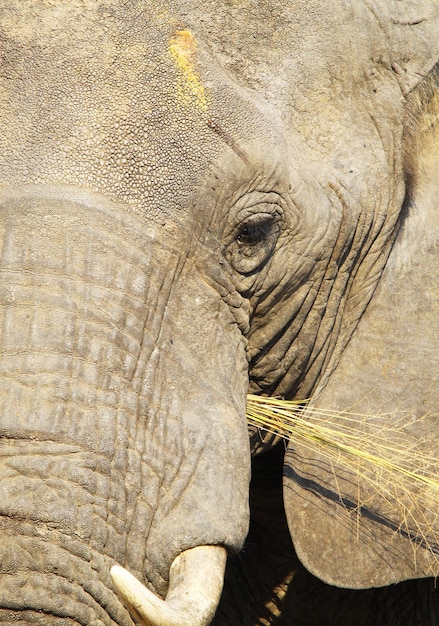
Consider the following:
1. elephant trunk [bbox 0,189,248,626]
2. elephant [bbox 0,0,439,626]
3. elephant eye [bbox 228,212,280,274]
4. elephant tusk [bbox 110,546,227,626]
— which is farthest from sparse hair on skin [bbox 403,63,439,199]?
elephant tusk [bbox 110,546,227,626]

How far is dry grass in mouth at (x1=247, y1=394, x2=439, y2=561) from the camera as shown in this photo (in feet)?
10.3

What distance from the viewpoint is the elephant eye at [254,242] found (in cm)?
297

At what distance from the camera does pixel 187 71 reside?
287cm

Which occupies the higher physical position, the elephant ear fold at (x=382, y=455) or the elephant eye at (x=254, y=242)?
the elephant eye at (x=254, y=242)

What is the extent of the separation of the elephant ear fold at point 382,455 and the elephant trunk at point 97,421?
0.50 m

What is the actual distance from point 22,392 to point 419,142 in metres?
1.56

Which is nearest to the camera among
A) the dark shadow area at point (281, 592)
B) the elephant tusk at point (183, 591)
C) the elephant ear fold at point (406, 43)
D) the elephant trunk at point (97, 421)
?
the elephant tusk at point (183, 591)

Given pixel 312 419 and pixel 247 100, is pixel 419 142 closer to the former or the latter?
pixel 247 100

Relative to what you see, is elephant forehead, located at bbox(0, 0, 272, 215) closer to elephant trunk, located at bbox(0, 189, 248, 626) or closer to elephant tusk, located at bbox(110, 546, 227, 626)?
Answer: elephant trunk, located at bbox(0, 189, 248, 626)

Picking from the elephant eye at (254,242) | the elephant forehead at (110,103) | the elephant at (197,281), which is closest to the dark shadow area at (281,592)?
the elephant at (197,281)

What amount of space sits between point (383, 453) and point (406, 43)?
1.26 metres

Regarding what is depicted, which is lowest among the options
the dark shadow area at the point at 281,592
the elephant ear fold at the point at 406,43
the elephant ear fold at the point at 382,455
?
the dark shadow area at the point at 281,592

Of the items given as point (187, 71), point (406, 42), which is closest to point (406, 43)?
point (406, 42)

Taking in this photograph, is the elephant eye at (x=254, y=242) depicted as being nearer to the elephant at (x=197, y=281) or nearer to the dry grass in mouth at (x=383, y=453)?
the elephant at (x=197, y=281)
